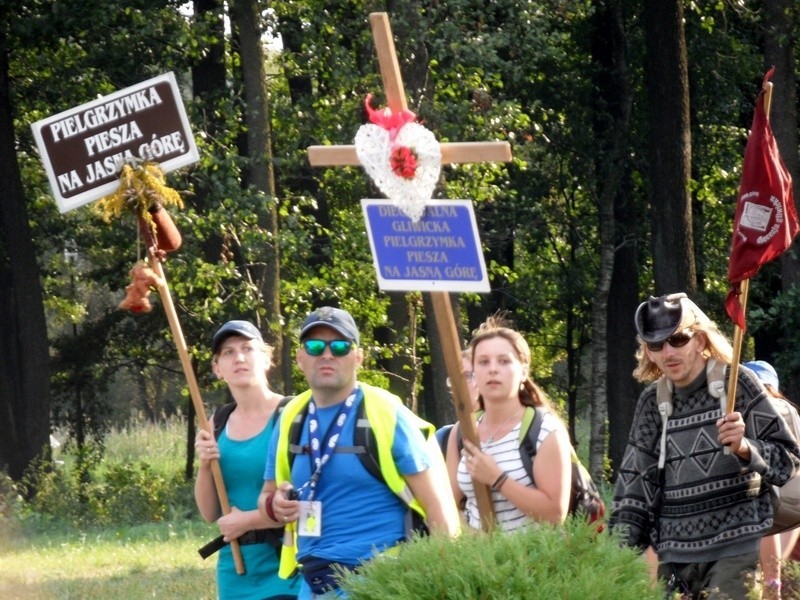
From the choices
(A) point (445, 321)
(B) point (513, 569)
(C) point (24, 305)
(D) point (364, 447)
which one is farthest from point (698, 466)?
(C) point (24, 305)

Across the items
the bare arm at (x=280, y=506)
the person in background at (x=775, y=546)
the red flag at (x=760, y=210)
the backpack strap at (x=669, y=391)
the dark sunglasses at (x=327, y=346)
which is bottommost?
the person in background at (x=775, y=546)

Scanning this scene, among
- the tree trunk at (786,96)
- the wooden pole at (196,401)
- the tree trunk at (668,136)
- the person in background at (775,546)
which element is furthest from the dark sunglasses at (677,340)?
the tree trunk at (668,136)

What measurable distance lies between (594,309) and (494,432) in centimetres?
2035

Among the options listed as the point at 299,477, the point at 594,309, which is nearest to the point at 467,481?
the point at 299,477

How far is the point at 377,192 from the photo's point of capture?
21.8m

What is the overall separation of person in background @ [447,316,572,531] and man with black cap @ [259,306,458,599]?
25 centimetres

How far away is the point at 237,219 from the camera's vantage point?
18906mm

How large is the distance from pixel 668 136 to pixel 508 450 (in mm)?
14100

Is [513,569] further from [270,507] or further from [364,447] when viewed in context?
[270,507]

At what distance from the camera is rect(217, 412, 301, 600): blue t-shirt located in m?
6.40

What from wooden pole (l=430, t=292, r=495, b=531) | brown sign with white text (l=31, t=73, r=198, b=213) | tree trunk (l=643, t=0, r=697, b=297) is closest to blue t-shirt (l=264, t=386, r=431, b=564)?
wooden pole (l=430, t=292, r=495, b=531)

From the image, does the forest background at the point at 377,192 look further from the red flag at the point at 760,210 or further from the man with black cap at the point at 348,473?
the man with black cap at the point at 348,473

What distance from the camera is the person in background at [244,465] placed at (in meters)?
6.39

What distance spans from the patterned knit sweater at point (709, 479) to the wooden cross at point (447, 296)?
638 mm
